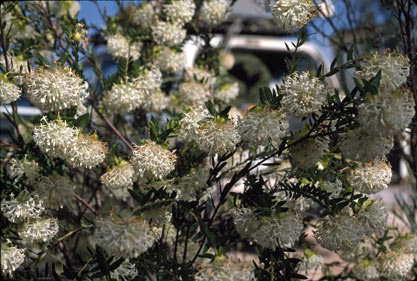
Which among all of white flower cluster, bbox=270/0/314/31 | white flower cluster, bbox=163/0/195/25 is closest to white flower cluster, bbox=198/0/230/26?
white flower cluster, bbox=163/0/195/25

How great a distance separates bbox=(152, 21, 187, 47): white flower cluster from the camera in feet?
6.57

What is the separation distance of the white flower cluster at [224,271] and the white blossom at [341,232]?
0.24 metres

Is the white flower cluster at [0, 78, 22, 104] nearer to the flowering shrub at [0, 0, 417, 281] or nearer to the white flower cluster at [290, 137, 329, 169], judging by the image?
the flowering shrub at [0, 0, 417, 281]

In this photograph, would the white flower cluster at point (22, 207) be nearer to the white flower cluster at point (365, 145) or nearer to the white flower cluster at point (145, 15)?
the white flower cluster at point (365, 145)

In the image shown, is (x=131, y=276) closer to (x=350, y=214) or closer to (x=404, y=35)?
(x=350, y=214)

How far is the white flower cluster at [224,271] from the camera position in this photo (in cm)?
112

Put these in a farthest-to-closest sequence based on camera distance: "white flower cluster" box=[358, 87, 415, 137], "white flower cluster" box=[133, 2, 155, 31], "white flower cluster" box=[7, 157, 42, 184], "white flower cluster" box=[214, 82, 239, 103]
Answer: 1. "white flower cluster" box=[214, 82, 239, 103]
2. "white flower cluster" box=[133, 2, 155, 31]
3. "white flower cluster" box=[7, 157, 42, 184]
4. "white flower cluster" box=[358, 87, 415, 137]

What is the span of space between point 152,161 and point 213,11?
1145mm

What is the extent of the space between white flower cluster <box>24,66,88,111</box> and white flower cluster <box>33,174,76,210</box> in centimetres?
26

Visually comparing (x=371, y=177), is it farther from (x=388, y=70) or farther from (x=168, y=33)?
(x=168, y=33)

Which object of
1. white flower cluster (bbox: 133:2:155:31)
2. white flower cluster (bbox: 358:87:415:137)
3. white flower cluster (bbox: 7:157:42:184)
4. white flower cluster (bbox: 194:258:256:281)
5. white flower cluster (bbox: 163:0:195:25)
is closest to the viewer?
white flower cluster (bbox: 358:87:415:137)

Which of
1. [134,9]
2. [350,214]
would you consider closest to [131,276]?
[350,214]

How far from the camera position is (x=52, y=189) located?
142cm

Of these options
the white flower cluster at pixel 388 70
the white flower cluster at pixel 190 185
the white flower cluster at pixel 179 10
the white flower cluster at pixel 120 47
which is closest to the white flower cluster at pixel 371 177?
the white flower cluster at pixel 388 70
